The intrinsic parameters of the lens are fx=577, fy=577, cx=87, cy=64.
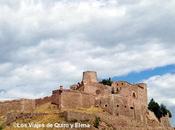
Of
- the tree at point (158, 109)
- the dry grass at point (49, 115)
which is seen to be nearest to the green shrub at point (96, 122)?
the dry grass at point (49, 115)

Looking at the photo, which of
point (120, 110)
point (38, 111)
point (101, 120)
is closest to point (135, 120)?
point (120, 110)

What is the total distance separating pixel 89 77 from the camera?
10200 centimetres

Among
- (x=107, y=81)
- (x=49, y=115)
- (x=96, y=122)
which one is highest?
(x=107, y=81)

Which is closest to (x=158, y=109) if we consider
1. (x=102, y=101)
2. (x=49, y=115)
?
(x=102, y=101)

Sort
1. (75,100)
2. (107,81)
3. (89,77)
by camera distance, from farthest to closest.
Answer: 1. (107,81)
2. (89,77)
3. (75,100)

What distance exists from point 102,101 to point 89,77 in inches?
261

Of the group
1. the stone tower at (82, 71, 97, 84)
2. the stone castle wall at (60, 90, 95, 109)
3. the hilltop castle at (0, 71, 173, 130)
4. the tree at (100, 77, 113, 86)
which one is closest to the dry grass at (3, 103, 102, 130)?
the hilltop castle at (0, 71, 173, 130)

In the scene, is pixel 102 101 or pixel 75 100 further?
pixel 102 101

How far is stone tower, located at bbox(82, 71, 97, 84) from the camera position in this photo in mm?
101375

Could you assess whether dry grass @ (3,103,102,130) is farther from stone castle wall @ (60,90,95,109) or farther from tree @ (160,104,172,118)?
tree @ (160,104,172,118)

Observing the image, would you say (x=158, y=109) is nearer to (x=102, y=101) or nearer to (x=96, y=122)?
(x=102, y=101)

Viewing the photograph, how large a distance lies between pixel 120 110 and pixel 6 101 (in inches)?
759

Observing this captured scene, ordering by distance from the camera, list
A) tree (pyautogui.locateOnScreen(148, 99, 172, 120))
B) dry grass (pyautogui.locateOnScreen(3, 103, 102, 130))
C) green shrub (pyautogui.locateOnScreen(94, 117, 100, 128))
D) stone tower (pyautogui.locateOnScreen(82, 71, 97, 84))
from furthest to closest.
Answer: tree (pyautogui.locateOnScreen(148, 99, 172, 120))
stone tower (pyautogui.locateOnScreen(82, 71, 97, 84))
green shrub (pyautogui.locateOnScreen(94, 117, 100, 128))
dry grass (pyautogui.locateOnScreen(3, 103, 102, 130))

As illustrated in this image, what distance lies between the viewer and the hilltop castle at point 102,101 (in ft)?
312
